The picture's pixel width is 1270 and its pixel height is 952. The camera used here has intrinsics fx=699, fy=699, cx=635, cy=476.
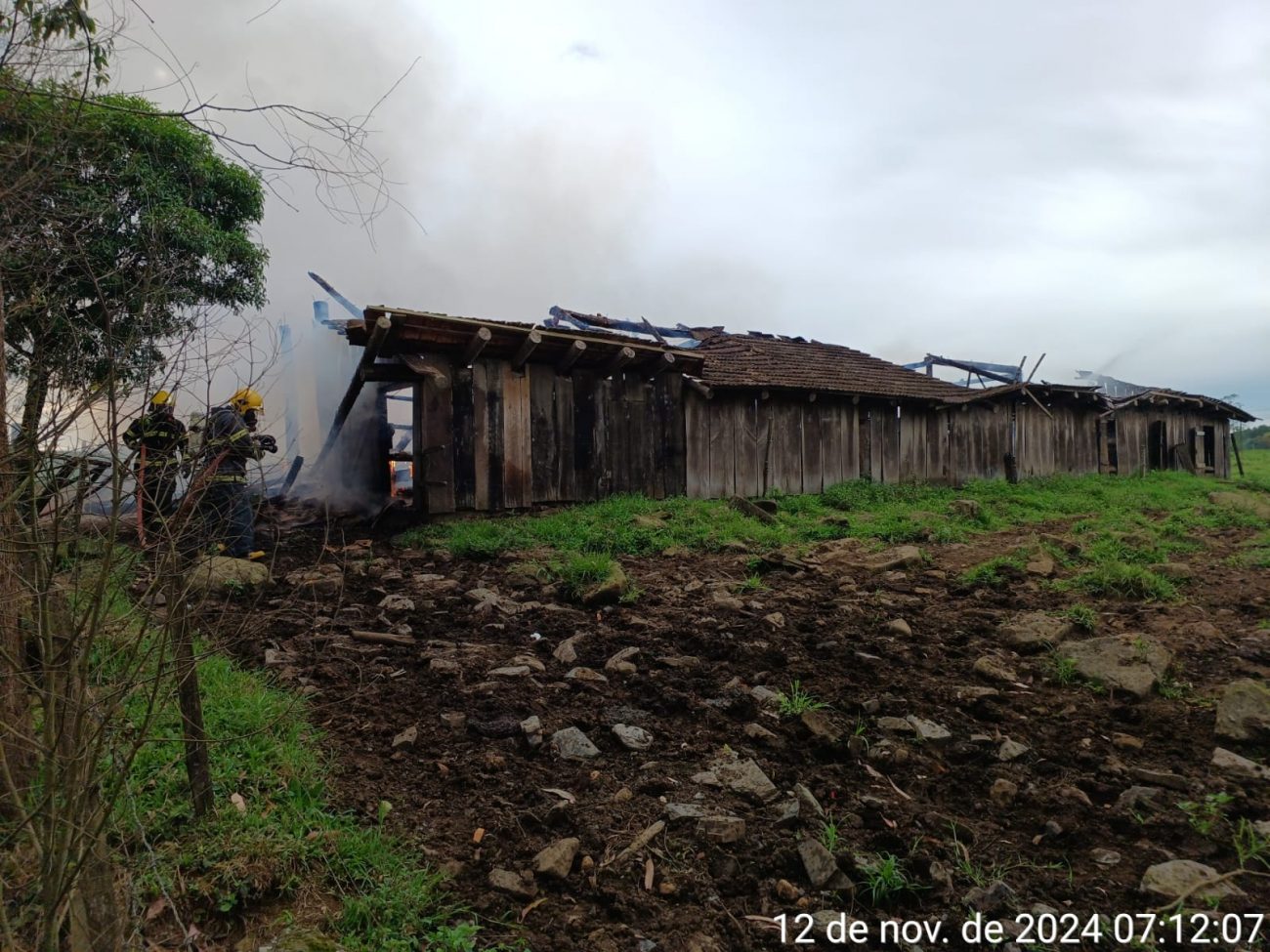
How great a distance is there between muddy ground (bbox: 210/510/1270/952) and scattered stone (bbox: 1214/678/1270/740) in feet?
0.22

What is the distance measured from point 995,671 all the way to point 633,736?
2479 mm

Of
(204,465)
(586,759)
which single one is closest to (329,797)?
(586,759)

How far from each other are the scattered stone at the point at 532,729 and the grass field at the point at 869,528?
278cm

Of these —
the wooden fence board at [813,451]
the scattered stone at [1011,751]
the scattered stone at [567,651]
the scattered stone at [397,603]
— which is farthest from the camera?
the wooden fence board at [813,451]

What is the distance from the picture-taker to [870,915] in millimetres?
2580

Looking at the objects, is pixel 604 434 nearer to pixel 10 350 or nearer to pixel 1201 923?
pixel 10 350

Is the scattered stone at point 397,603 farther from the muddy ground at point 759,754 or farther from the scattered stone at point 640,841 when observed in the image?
the scattered stone at point 640,841

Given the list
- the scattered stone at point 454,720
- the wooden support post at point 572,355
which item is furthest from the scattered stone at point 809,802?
the wooden support post at point 572,355

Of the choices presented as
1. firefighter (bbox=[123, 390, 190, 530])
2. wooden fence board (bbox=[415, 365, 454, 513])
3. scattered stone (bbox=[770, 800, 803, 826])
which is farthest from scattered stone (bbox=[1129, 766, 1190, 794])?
wooden fence board (bbox=[415, 365, 454, 513])

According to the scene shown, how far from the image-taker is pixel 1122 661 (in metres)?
4.47

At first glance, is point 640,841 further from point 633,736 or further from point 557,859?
point 633,736

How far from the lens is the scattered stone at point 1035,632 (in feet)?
16.4

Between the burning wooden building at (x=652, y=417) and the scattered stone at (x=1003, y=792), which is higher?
the burning wooden building at (x=652, y=417)

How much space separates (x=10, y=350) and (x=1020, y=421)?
20.1 metres
